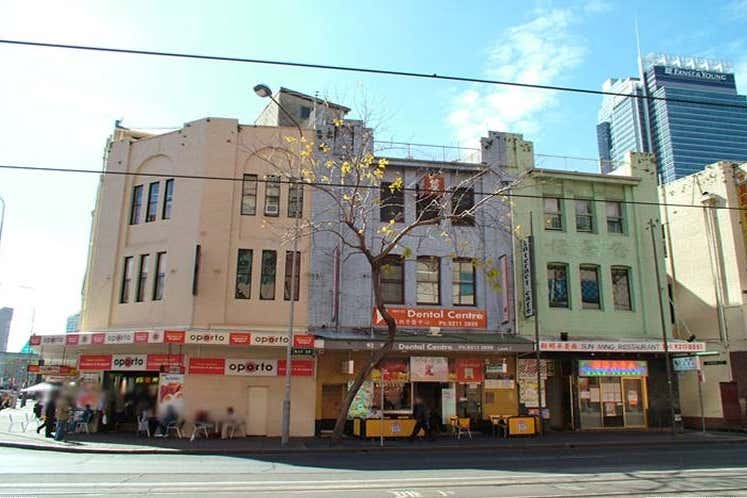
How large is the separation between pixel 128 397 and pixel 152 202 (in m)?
7.92

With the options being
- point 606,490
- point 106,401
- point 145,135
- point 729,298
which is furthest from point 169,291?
point 729,298

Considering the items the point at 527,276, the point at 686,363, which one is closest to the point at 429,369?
the point at 527,276

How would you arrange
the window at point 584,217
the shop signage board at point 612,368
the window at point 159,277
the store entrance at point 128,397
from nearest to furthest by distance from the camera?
the store entrance at point 128,397
the window at point 159,277
the shop signage board at point 612,368
the window at point 584,217

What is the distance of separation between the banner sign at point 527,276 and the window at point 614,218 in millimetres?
5163

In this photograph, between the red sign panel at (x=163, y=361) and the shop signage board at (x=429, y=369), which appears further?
Answer: the shop signage board at (x=429, y=369)


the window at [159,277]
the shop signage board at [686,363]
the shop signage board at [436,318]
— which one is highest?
the window at [159,277]

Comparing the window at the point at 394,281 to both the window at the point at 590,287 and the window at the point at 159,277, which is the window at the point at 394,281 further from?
the window at the point at 159,277

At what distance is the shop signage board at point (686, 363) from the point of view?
2398cm

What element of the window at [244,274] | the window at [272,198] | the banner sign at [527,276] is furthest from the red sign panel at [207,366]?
the banner sign at [527,276]

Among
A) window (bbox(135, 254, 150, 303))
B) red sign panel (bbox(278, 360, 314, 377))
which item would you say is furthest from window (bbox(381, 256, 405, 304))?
window (bbox(135, 254, 150, 303))

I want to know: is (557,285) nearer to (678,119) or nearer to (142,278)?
(142,278)

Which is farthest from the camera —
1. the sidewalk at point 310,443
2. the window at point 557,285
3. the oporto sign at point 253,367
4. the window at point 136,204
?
the window at point 557,285

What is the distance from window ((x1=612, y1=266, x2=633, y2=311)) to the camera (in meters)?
27.1

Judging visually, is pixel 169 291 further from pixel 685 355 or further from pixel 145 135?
pixel 685 355
